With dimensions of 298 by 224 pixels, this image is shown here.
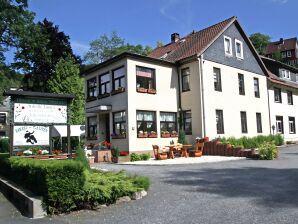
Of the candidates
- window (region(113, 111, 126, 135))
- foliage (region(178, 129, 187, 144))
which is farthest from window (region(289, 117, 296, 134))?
window (region(113, 111, 126, 135))

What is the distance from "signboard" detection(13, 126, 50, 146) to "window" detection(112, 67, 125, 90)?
11.7m

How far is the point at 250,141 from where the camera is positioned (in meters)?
25.6

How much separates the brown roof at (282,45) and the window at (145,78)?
82.9 metres

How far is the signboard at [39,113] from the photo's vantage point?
11.3m

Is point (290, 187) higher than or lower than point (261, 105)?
lower

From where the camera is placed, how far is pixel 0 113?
60.7 m

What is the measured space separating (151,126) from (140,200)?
14.7 metres

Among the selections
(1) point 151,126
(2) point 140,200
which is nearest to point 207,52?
(1) point 151,126

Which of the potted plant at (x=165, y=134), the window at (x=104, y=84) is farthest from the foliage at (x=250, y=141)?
the window at (x=104, y=84)

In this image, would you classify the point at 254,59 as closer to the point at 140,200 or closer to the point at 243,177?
the point at 243,177

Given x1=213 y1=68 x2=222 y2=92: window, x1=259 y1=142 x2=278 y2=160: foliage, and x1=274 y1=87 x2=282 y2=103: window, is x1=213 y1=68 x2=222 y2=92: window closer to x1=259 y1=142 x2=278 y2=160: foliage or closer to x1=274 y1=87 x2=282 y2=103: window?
x1=259 y1=142 x2=278 y2=160: foliage

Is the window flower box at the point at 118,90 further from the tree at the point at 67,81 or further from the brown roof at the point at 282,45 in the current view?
the brown roof at the point at 282,45

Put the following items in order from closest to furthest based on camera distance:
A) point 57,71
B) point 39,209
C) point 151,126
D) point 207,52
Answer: point 39,209
point 151,126
point 207,52
point 57,71

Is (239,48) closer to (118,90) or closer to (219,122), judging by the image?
(219,122)
